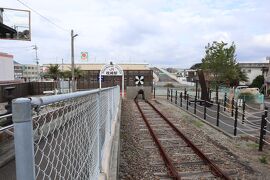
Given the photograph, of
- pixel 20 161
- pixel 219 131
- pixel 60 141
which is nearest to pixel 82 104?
pixel 60 141

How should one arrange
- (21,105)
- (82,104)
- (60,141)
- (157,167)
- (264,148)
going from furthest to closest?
(264,148), (157,167), (82,104), (60,141), (21,105)

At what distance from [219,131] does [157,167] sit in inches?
202

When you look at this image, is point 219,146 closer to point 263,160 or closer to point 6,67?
point 263,160

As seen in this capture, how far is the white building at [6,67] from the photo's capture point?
30191mm

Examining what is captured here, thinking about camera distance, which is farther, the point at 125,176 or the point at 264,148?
the point at 264,148

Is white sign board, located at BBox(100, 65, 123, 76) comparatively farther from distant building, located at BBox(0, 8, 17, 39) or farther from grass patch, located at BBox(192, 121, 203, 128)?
grass patch, located at BBox(192, 121, 203, 128)

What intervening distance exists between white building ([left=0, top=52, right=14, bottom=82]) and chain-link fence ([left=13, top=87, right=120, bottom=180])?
30769 mm

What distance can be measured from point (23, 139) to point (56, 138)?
626 mm

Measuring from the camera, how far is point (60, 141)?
184 cm

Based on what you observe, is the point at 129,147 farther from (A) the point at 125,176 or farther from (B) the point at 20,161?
(B) the point at 20,161

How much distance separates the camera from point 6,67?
104 ft

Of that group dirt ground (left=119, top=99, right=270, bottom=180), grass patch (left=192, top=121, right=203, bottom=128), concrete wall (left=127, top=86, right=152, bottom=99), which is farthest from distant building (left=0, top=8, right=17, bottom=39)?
grass patch (left=192, top=121, right=203, bottom=128)

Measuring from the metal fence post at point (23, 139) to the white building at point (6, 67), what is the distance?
3248 cm

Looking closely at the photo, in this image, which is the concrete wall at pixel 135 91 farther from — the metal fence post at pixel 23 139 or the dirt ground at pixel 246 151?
the metal fence post at pixel 23 139
